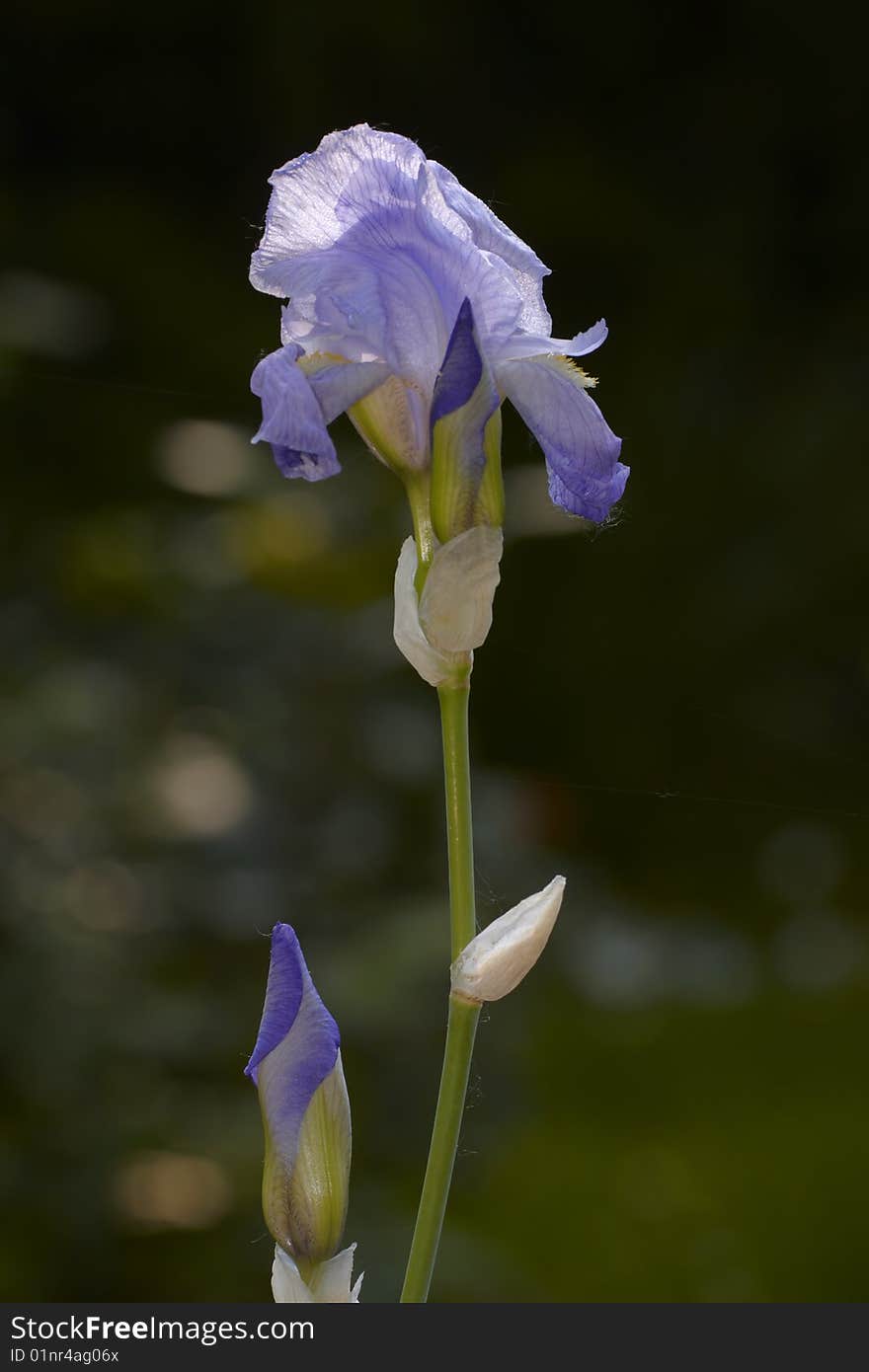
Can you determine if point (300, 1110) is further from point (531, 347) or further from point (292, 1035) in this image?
point (531, 347)

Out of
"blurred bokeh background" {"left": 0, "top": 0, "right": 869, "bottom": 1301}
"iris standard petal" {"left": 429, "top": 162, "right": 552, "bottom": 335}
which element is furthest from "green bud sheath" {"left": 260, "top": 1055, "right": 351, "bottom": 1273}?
"blurred bokeh background" {"left": 0, "top": 0, "right": 869, "bottom": 1301}

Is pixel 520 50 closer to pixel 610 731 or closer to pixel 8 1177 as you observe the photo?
pixel 610 731

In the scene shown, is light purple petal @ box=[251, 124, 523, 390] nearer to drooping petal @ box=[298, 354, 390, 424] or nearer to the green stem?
drooping petal @ box=[298, 354, 390, 424]

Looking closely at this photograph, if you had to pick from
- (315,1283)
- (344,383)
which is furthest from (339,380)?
(315,1283)

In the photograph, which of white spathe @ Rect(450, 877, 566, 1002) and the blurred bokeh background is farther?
the blurred bokeh background

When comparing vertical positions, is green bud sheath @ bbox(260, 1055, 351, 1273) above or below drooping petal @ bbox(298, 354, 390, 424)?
below

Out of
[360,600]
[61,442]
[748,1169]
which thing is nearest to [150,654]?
[360,600]

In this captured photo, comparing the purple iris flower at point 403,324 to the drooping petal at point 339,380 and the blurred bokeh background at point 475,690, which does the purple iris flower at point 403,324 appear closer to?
the drooping petal at point 339,380
